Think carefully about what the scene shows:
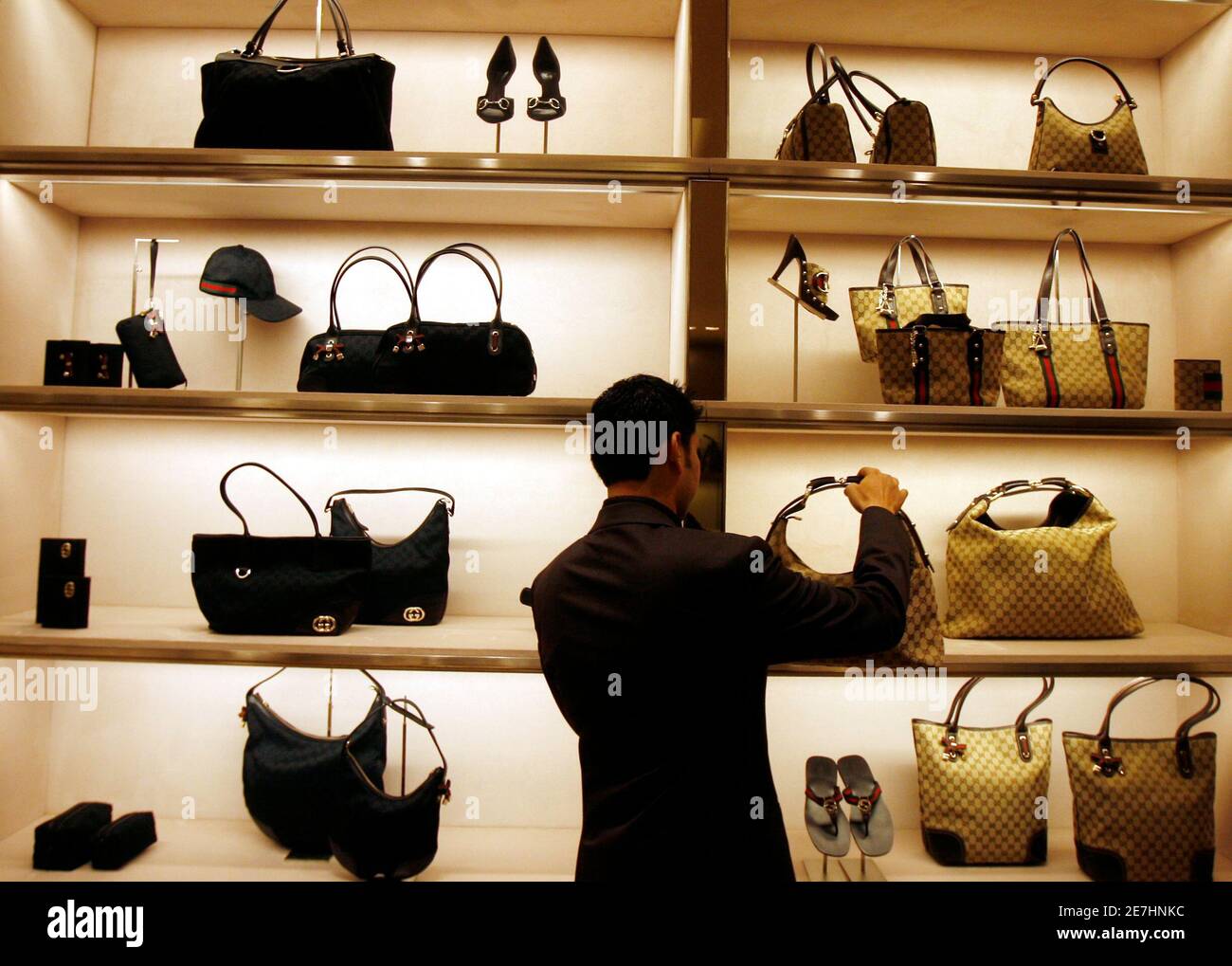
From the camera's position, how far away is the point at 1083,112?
2.93 m

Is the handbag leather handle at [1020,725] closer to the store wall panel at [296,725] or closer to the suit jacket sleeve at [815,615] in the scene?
the suit jacket sleeve at [815,615]

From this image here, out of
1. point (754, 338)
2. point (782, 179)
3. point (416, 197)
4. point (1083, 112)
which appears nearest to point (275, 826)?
point (416, 197)

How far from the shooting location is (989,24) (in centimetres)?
278

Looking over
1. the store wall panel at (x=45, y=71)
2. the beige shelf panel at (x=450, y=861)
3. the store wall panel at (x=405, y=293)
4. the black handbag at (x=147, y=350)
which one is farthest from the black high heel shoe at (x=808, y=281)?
the store wall panel at (x=45, y=71)

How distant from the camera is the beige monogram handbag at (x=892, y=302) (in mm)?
2518

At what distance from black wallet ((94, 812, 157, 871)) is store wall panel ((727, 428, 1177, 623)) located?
209 centimetres

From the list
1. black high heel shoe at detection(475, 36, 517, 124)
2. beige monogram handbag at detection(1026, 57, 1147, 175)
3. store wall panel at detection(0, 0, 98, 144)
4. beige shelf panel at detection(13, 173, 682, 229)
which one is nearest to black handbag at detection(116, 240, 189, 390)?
beige shelf panel at detection(13, 173, 682, 229)

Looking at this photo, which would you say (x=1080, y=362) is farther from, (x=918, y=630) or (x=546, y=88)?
(x=546, y=88)

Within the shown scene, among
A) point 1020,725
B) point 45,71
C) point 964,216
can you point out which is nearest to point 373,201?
point 45,71

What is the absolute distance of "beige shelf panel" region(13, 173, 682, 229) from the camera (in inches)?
98.3

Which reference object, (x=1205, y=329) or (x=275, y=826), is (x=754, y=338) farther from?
(x=275, y=826)

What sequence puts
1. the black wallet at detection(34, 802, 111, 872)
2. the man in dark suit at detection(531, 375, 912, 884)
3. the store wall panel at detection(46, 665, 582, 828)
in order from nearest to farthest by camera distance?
1. the man in dark suit at detection(531, 375, 912, 884)
2. the black wallet at detection(34, 802, 111, 872)
3. the store wall panel at detection(46, 665, 582, 828)

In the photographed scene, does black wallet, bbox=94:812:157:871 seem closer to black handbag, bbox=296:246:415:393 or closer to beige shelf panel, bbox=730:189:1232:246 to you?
black handbag, bbox=296:246:415:393

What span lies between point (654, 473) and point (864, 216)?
55.3 inches
